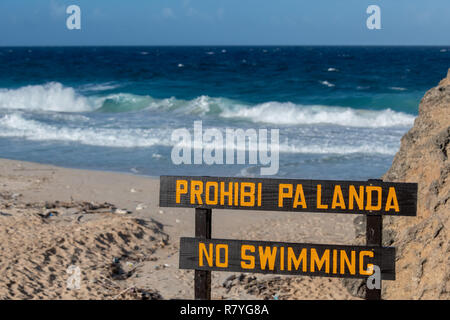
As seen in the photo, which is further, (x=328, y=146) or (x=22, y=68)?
(x=22, y=68)

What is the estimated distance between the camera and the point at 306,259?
12.6ft

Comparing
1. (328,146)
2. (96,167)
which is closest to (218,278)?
(96,167)

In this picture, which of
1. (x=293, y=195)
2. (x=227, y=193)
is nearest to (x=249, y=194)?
(x=227, y=193)

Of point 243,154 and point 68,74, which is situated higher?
point 68,74

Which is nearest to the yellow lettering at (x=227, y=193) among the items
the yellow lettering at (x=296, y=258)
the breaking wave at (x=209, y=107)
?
the yellow lettering at (x=296, y=258)

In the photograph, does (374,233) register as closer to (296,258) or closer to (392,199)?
(392,199)

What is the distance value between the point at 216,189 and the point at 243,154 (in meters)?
10.6

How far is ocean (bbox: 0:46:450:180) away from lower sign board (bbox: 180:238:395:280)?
7940 mm

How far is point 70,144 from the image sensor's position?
1659cm

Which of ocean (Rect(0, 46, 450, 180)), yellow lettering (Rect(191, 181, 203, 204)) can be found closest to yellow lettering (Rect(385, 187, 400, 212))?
yellow lettering (Rect(191, 181, 203, 204))

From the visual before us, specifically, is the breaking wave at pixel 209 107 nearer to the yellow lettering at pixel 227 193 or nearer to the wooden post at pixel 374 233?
the wooden post at pixel 374 233

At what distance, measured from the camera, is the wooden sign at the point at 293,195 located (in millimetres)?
3773

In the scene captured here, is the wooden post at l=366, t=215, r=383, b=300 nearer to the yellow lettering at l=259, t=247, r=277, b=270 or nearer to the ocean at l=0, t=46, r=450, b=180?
the yellow lettering at l=259, t=247, r=277, b=270

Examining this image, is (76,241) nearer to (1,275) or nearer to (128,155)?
(1,275)
